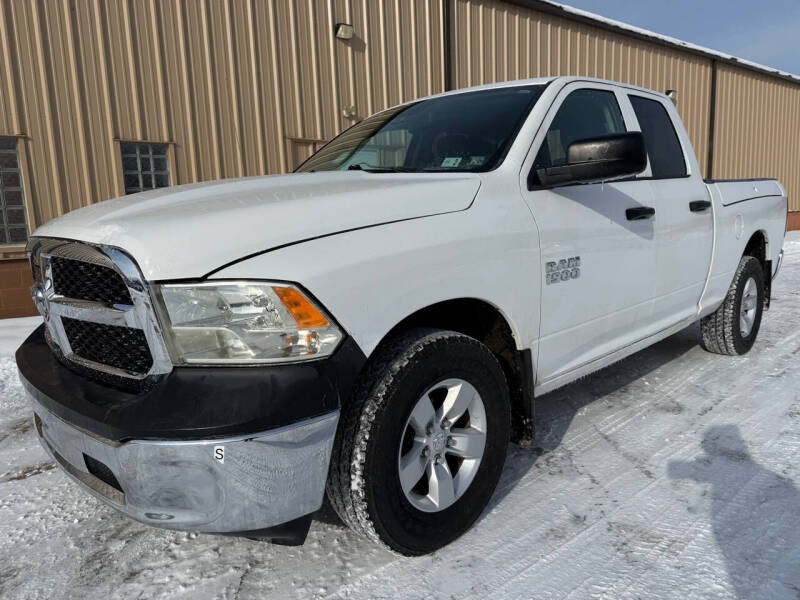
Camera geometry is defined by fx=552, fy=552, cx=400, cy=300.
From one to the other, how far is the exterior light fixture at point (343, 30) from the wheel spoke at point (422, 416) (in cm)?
727

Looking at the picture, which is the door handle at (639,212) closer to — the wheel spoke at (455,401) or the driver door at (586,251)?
the driver door at (586,251)

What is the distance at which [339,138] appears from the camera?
11.3ft

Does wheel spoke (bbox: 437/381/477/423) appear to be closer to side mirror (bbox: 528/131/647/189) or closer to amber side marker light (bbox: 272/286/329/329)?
amber side marker light (bbox: 272/286/329/329)

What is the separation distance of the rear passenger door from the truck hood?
147 centimetres

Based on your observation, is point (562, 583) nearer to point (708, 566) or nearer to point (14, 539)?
point (708, 566)

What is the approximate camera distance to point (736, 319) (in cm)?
399

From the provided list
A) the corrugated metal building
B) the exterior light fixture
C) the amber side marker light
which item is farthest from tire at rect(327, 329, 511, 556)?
the exterior light fixture

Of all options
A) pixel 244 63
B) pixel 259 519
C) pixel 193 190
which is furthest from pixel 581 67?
pixel 259 519

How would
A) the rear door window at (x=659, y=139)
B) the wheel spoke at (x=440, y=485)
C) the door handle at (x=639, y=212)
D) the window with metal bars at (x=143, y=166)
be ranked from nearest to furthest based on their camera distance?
the wheel spoke at (x=440, y=485), the door handle at (x=639, y=212), the rear door window at (x=659, y=139), the window with metal bars at (x=143, y=166)

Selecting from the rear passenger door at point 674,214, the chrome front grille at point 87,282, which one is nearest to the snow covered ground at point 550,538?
the rear passenger door at point 674,214

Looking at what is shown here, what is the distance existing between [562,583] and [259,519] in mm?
1000

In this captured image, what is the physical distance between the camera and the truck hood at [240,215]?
4.87 ft

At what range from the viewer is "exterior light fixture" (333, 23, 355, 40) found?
778 centimetres

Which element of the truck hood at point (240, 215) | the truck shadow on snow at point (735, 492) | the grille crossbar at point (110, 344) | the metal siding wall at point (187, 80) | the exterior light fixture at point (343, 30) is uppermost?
the exterior light fixture at point (343, 30)
